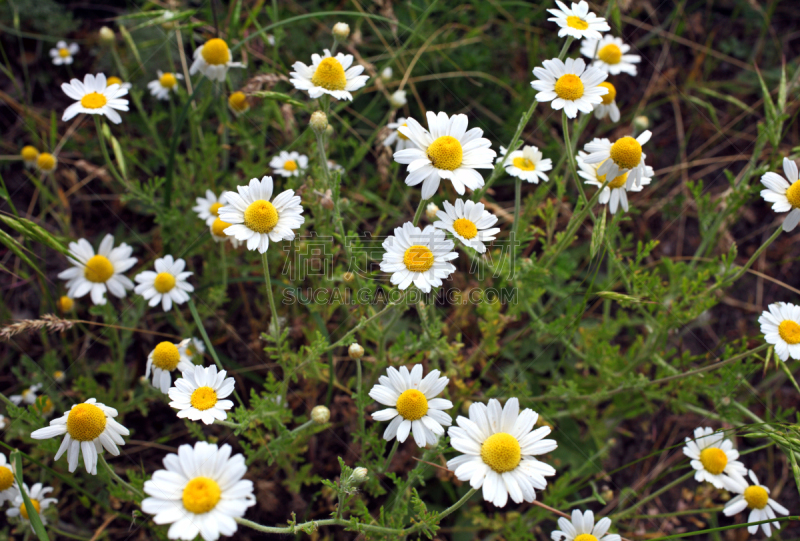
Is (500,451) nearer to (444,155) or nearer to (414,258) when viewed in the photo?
(414,258)

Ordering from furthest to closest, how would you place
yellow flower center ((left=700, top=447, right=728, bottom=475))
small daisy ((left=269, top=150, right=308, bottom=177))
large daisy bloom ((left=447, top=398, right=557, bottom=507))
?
1. small daisy ((left=269, top=150, right=308, bottom=177))
2. yellow flower center ((left=700, top=447, right=728, bottom=475))
3. large daisy bloom ((left=447, top=398, right=557, bottom=507))

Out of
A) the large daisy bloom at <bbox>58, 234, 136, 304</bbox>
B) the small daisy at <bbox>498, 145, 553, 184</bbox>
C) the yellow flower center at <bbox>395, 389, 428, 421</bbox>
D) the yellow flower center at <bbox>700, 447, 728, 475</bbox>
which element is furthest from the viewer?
the large daisy bloom at <bbox>58, 234, 136, 304</bbox>

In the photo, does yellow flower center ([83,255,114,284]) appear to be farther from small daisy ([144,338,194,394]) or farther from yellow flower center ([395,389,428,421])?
yellow flower center ([395,389,428,421])

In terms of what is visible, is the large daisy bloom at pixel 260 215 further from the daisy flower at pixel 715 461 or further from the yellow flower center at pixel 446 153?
the daisy flower at pixel 715 461

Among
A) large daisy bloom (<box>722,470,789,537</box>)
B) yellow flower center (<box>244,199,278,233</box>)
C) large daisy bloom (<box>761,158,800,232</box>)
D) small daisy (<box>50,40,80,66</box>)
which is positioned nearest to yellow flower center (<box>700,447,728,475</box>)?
large daisy bloom (<box>722,470,789,537</box>)

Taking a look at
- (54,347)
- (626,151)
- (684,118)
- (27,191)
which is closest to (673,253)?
(684,118)

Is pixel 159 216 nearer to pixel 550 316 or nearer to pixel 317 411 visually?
pixel 317 411
